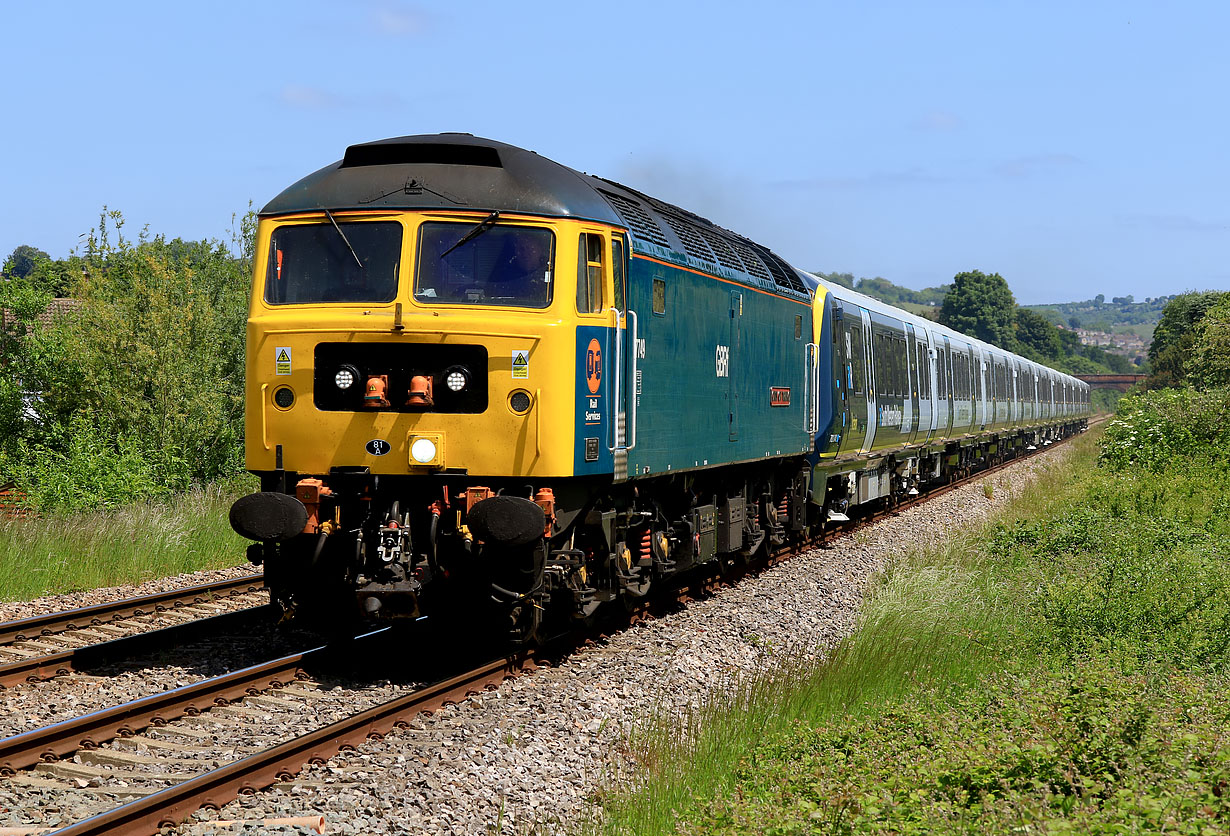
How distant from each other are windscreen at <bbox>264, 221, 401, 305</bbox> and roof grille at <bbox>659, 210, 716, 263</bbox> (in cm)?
322

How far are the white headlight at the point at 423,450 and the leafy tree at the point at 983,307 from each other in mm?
140320

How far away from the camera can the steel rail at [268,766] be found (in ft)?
18.1

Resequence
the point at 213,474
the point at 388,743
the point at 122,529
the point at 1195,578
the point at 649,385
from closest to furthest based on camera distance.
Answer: the point at 388,743, the point at 649,385, the point at 1195,578, the point at 122,529, the point at 213,474

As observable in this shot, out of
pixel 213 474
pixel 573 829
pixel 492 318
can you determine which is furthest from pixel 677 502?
pixel 213 474

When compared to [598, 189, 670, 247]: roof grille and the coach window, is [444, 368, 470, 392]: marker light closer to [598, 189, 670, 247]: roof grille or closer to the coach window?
the coach window

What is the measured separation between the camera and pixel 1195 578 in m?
11.2

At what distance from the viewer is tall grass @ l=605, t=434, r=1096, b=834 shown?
640cm

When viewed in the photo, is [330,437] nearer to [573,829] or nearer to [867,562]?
[573,829]

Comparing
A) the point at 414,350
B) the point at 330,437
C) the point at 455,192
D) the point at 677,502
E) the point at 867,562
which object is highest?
the point at 455,192

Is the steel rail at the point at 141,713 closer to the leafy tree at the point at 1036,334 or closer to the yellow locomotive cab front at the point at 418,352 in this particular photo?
the yellow locomotive cab front at the point at 418,352

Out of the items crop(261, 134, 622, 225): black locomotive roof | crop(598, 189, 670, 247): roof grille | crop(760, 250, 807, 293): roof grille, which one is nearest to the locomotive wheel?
crop(598, 189, 670, 247): roof grille

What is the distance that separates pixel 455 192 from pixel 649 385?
2308 mm

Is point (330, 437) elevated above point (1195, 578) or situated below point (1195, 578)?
above

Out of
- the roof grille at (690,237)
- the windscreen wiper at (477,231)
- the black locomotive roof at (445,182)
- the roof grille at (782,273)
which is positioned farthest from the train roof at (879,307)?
the windscreen wiper at (477,231)
